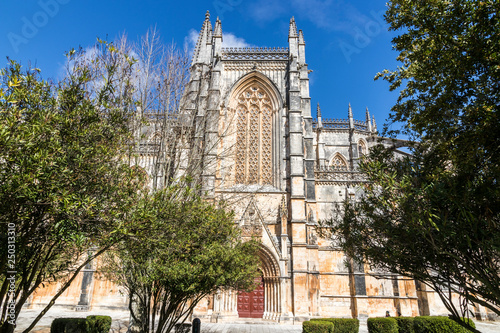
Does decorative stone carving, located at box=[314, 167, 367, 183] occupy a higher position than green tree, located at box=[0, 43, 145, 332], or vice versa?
decorative stone carving, located at box=[314, 167, 367, 183]

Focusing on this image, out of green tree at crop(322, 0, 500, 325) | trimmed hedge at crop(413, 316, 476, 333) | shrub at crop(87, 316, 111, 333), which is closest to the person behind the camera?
green tree at crop(322, 0, 500, 325)

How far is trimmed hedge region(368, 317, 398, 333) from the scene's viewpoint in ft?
35.8

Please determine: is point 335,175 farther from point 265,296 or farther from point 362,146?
point 362,146

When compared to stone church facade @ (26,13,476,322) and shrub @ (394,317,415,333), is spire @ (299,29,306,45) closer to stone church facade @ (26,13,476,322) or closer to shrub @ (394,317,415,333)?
stone church facade @ (26,13,476,322)

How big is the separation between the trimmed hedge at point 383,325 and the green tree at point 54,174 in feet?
33.6

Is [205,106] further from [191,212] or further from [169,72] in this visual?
[191,212]

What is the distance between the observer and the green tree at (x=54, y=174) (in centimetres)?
380

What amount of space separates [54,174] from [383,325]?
11710 millimetres

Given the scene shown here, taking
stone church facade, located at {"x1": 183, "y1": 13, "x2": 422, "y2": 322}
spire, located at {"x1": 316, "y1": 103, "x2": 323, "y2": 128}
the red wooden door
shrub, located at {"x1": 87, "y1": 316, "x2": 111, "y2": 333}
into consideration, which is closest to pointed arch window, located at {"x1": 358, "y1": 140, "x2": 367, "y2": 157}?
spire, located at {"x1": 316, "y1": 103, "x2": 323, "y2": 128}

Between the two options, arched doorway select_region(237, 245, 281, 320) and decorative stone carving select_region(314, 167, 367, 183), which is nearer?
arched doorway select_region(237, 245, 281, 320)

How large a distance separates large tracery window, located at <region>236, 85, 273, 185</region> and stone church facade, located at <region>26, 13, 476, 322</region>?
70mm

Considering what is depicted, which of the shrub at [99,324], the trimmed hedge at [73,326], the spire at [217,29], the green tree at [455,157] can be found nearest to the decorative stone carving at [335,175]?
the spire at [217,29]

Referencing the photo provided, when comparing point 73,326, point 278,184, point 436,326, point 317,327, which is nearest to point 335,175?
point 278,184

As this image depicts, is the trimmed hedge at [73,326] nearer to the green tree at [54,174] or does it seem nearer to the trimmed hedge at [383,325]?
the green tree at [54,174]
